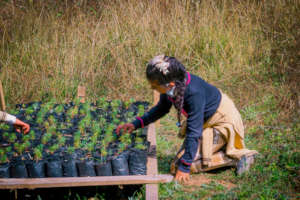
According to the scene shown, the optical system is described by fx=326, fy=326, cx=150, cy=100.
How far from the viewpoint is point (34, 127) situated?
11.7 feet

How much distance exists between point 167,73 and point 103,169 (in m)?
0.96

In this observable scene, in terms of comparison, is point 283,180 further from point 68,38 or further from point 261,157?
point 68,38

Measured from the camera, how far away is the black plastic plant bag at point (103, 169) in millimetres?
2672

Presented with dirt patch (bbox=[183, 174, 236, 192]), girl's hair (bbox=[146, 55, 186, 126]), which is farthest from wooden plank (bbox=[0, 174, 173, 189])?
girl's hair (bbox=[146, 55, 186, 126])

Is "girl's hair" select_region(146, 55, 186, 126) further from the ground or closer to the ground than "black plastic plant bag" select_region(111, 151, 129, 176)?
further from the ground

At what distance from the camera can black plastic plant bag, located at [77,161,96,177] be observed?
2682 mm

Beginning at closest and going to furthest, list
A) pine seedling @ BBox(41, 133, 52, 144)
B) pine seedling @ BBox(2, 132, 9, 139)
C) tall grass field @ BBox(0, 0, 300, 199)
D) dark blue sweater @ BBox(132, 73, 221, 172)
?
dark blue sweater @ BBox(132, 73, 221, 172) → pine seedling @ BBox(41, 133, 52, 144) → pine seedling @ BBox(2, 132, 9, 139) → tall grass field @ BBox(0, 0, 300, 199)

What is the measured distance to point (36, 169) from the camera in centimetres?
267

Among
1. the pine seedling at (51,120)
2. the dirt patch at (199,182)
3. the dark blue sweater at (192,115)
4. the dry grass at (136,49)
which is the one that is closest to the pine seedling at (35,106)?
the pine seedling at (51,120)

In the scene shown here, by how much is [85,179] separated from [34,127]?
141cm

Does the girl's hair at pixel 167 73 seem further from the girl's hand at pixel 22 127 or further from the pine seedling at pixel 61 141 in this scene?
the girl's hand at pixel 22 127

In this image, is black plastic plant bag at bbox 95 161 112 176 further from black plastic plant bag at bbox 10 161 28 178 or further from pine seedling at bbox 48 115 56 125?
pine seedling at bbox 48 115 56 125

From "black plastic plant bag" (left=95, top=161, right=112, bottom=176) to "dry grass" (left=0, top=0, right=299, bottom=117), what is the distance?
2450 millimetres

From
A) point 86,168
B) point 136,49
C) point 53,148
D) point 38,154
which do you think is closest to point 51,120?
point 53,148
